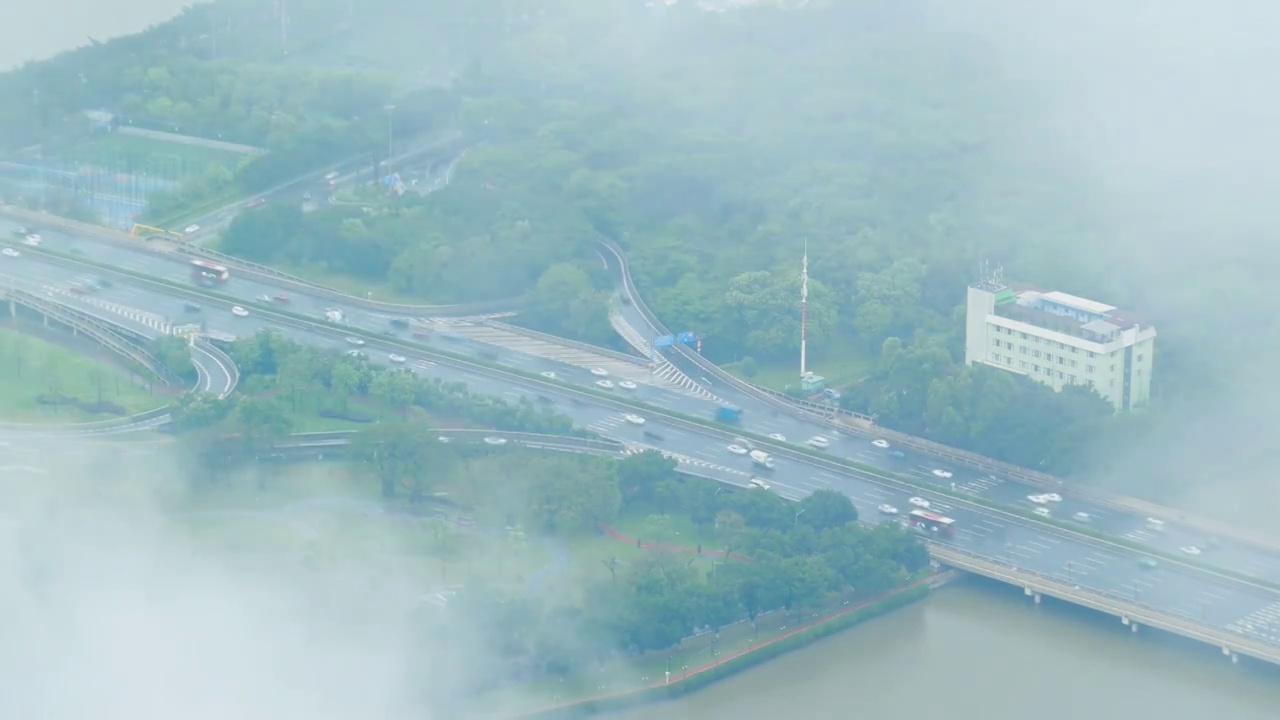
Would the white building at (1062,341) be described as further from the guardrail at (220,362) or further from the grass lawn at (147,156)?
the grass lawn at (147,156)

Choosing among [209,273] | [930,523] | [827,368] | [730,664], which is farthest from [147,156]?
[730,664]

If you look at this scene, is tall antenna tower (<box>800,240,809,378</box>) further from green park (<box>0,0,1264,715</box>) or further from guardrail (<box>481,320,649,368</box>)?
guardrail (<box>481,320,649,368</box>)

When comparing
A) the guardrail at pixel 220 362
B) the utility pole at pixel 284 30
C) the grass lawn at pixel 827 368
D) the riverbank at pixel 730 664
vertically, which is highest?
the utility pole at pixel 284 30

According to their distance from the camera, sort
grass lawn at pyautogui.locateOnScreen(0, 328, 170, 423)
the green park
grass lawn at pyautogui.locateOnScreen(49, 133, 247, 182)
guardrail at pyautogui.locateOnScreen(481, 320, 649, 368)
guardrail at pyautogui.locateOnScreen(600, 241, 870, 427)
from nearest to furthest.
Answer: the green park
grass lawn at pyautogui.locateOnScreen(0, 328, 170, 423)
guardrail at pyautogui.locateOnScreen(600, 241, 870, 427)
guardrail at pyautogui.locateOnScreen(481, 320, 649, 368)
grass lawn at pyautogui.locateOnScreen(49, 133, 247, 182)

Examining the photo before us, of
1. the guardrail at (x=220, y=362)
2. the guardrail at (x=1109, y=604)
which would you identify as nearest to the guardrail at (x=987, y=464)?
the guardrail at (x=1109, y=604)

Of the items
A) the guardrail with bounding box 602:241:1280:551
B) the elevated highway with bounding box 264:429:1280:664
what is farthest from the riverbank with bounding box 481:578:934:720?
the guardrail with bounding box 602:241:1280:551
